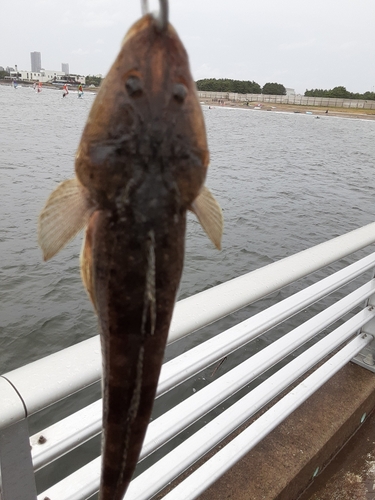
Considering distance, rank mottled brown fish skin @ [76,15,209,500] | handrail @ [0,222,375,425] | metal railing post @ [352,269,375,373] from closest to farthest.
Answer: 1. mottled brown fish skin @ [76,15,209,500]
2. handrail @ [0,222,375,425]
3. metal railing post @ [352,269,375,373]

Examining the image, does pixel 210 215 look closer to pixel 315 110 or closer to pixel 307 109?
pixel 315 110

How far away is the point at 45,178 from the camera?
20281mm

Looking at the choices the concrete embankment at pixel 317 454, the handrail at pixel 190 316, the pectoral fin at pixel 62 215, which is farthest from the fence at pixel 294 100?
the pectoral fin at pixel 62 215

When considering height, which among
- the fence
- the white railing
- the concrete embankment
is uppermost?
the fence

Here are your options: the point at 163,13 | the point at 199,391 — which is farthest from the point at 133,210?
the point at 199,391

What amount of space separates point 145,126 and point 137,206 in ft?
0.72

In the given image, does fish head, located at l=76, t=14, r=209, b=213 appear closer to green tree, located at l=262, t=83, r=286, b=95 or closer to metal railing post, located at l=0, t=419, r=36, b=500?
metal railing post, located at l=0, t=419, r=36, b=500

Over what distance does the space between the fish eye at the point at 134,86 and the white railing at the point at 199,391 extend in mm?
1041

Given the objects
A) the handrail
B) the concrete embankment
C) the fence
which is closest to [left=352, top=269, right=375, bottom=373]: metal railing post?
the concrete embankment

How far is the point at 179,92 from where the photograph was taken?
1.19m

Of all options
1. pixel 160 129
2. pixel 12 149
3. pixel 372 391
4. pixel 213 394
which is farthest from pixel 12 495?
pixel 12 149

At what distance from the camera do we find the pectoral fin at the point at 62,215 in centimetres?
121

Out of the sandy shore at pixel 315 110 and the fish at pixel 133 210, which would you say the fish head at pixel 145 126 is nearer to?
the fish at pixel 133 210

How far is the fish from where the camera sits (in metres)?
1.11
